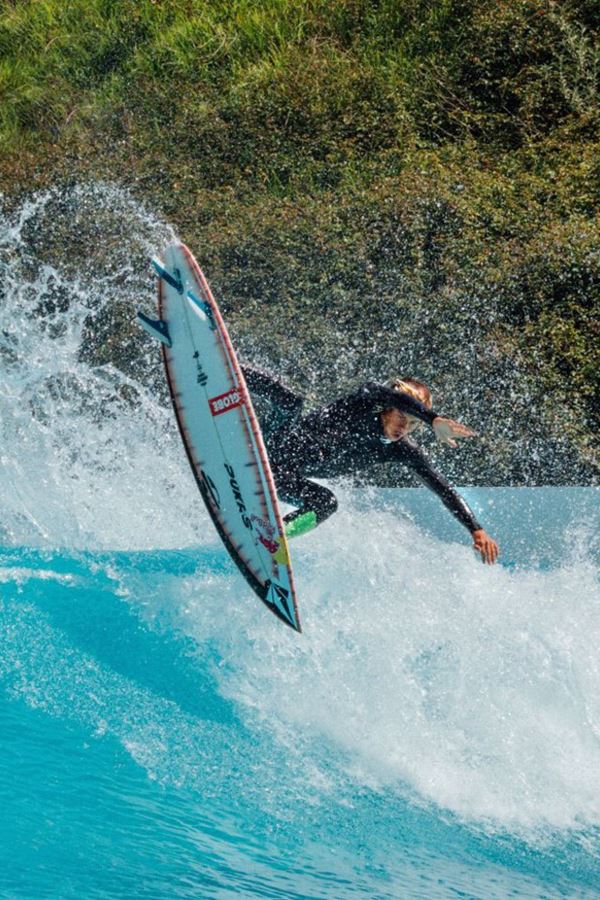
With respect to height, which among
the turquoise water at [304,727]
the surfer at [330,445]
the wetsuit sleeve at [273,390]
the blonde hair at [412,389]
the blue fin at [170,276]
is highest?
the blue fin at [170,276]

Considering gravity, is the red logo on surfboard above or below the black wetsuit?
above

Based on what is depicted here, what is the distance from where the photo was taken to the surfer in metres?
4.90

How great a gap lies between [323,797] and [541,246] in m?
6.94

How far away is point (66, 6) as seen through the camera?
1529 cm

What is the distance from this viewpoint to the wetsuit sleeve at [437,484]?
190 inches

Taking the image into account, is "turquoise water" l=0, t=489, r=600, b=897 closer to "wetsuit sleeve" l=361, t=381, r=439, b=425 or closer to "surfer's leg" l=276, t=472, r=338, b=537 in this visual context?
"surfer's leg" l=276, t=472, r=338, b=537

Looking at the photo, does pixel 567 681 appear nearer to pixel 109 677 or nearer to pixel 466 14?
pixel 109 677

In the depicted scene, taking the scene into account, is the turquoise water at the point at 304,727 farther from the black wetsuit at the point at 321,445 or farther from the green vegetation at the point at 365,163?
the green vegetation at the point at 365,163

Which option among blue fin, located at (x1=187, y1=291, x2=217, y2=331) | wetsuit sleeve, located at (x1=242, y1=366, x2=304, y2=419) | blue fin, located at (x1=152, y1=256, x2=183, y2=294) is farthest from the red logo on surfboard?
blue fin, located at (x1=152, y1=256, x2=183, y2=294)

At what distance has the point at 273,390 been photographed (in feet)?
16.7

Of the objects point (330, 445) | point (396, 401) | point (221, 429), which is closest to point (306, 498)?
point (330, 445)

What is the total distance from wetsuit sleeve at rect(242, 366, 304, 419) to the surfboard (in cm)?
33

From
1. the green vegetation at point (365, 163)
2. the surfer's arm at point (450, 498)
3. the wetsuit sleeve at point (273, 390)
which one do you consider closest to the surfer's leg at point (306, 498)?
the wetsuit sleeve at point (273, 390)

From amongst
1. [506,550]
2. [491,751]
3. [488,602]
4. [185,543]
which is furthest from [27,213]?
[491,751]
